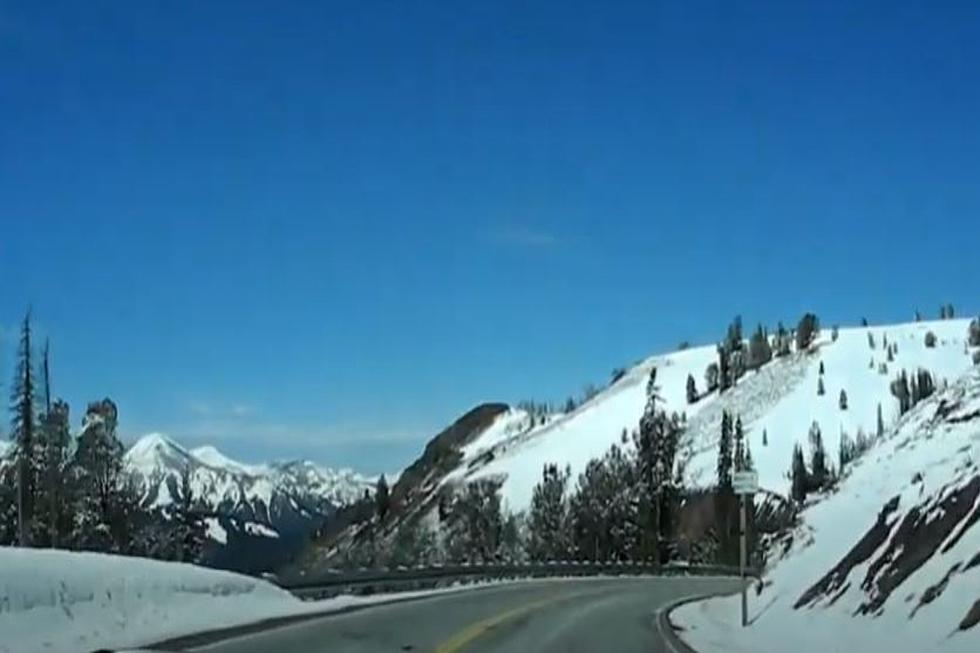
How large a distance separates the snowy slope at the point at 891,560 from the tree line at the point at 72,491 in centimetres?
3963

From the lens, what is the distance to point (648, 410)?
106375 mm

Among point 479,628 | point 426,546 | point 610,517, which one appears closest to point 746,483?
point 479,628

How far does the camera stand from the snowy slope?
19.6m

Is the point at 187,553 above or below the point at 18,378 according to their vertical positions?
below

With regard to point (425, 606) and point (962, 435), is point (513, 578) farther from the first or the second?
point (962, 435)

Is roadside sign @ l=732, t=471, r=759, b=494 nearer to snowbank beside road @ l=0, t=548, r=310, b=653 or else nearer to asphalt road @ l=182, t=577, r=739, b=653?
asphalt road @ l=182, t=577, r=739, b=653

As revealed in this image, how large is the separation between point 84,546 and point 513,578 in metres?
21.0

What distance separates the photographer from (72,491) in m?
73.6

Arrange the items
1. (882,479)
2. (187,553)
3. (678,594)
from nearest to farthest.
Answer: (882,479)
(678,594)
(187,553)

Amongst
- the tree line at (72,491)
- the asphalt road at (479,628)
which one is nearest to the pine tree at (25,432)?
the tree line at (72,491)

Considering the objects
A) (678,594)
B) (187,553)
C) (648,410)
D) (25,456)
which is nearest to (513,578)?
(678,594)

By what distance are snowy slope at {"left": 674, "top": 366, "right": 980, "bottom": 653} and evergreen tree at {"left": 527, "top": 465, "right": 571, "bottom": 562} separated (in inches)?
3036

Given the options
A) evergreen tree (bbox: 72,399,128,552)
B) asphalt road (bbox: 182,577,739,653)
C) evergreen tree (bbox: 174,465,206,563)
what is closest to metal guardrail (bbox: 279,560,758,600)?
asphalt road (bbox: 182,577,739,653)

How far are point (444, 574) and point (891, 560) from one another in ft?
96.2
